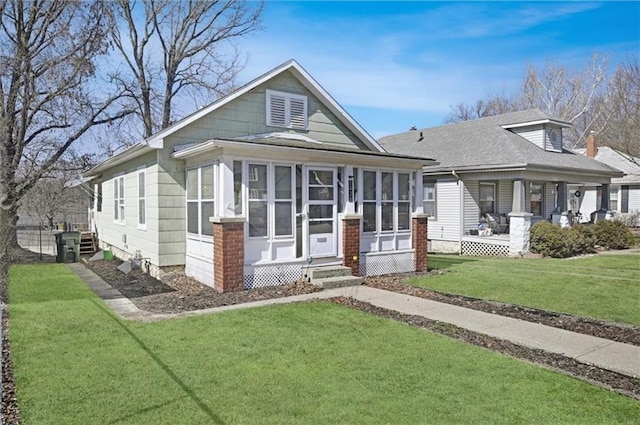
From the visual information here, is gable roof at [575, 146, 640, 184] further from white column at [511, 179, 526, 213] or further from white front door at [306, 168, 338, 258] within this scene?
white front door at [306, 168, 338, 258]

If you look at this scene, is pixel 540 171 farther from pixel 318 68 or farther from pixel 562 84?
pixel 562 84

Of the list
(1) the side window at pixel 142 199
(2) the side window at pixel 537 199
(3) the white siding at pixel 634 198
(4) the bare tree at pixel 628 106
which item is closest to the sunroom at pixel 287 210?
(1) the side window at pixel 142 199

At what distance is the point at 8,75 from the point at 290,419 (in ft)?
55.5

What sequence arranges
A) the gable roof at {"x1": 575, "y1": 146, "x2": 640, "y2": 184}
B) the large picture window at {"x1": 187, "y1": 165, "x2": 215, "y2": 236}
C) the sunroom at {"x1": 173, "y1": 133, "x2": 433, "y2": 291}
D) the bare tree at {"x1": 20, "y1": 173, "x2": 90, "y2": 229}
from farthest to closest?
the gable roof at {"x1": 575, "y1": 146, "x2": 640, "y2": 184} → the bare tree at {"x1": 20, "y1": 173, "x2": 90, "y2": 229} → the large picture window at {"x1": 187, "y1": 165, "x2": 215, "y2": 236} → the sunroom at {"x1": 173, "y1": 133, "x2": 433, "y2": 291}

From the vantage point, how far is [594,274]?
12.1 metres

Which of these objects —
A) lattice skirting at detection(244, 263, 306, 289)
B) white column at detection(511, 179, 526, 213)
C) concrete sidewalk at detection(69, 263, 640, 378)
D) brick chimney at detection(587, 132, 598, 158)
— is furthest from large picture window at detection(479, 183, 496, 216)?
brick chimney at detection(587, 132, 598, 158)

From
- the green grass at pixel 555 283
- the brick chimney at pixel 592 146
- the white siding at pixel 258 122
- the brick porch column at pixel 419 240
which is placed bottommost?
the green grass at pixel 555 283

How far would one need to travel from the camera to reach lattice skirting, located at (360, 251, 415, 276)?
11.4 m

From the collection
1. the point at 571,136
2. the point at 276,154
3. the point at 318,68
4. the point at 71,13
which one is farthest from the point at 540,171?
the point at 571,136

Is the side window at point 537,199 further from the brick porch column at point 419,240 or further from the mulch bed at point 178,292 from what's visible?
the mulch bed at point 178,292

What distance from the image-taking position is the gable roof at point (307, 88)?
35.1 feet

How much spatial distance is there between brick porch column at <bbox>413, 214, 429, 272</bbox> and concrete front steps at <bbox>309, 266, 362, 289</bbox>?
266 cm

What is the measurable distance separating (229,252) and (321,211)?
2576 millimetres

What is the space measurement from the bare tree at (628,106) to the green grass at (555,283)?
10390mm
